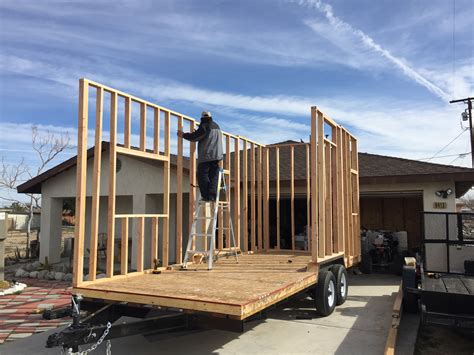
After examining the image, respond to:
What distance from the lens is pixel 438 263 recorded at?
248 inches

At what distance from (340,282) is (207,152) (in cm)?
340

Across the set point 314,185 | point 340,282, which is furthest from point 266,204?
point 314,185

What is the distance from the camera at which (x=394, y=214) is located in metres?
15.0

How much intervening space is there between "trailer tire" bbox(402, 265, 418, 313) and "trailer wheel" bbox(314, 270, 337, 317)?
1.24 m

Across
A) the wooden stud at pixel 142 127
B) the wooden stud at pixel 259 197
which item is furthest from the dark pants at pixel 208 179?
the wooden stud at pixel 259 197

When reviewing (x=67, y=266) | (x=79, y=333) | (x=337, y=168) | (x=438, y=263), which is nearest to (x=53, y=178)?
(x=67, y=266)

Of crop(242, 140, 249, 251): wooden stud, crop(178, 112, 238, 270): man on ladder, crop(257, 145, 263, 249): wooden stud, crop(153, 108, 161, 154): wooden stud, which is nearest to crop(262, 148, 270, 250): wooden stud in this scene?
crop(257, 145, 263, 249): wooden stud

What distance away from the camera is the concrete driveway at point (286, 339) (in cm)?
498

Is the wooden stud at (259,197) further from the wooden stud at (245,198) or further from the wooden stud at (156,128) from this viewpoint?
the wooden stud at (156,128)

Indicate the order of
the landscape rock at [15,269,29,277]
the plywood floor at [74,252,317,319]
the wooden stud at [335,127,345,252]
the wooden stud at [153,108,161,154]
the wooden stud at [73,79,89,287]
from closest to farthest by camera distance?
1. the plywood floor at [74,252,317,319]
2. the wooden stud at [73,79,89,287]
3. the wooden stud at [153,108,161,154]
4. the wooden stud at [335,127,345,252]
5. the landscape rock at [15,269,29,277]

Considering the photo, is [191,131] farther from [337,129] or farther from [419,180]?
[419,180]

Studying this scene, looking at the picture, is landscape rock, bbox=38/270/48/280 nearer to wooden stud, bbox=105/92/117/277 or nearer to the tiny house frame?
the tiny house frame

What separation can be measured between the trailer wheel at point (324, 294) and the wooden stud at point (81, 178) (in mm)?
3527

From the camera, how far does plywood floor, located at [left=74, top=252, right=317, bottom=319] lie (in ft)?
12.3
